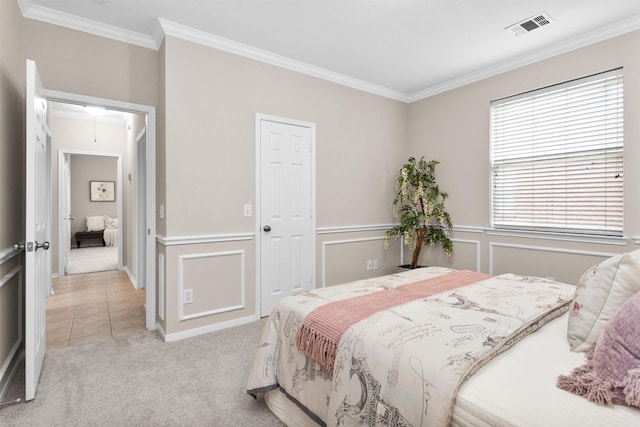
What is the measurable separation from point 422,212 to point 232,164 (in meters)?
2.43

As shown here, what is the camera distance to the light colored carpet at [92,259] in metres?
6.22

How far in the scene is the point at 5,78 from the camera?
2.17 metres

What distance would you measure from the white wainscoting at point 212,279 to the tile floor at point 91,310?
636 mm

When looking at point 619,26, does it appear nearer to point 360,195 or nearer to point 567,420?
point 360,195

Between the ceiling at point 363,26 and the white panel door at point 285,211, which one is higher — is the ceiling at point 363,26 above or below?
above

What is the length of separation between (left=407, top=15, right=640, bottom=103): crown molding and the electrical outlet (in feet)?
12.4

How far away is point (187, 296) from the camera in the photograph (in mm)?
3064

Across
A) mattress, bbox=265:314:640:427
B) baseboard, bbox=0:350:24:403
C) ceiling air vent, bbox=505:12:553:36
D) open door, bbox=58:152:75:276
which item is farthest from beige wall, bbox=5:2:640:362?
open door, bbox=58:152:75:276

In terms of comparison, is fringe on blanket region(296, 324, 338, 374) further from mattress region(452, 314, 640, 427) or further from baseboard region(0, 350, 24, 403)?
baseboard region(0, 350, 24, 403)

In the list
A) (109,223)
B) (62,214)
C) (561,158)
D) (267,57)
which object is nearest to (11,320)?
(267,57)

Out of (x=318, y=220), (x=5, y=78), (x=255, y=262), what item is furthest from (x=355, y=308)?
(x=5, y=78)

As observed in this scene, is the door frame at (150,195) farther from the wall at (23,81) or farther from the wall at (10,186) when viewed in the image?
the wall at (10,186)

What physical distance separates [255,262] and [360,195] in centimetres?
165

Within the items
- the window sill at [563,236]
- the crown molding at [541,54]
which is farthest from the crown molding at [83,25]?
the window sill at [563,236]
